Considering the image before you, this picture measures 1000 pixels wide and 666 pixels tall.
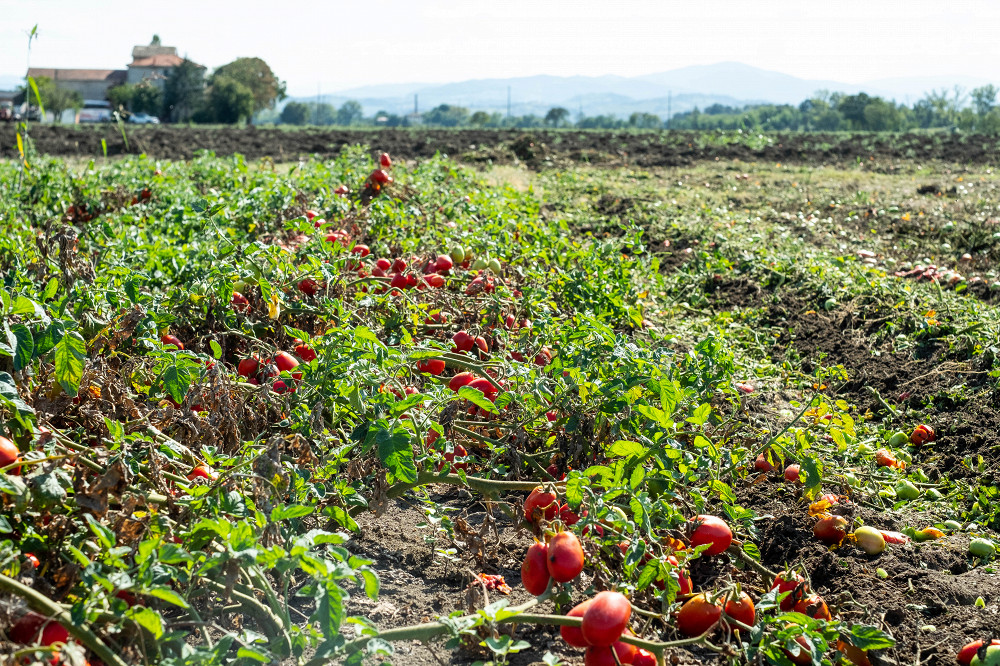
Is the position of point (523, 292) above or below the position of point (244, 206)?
below

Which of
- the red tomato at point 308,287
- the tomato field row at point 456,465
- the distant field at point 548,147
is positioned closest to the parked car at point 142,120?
the distant field at point 548,147

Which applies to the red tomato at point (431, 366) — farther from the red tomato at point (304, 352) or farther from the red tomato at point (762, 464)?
the red tomato at point (762, 464)

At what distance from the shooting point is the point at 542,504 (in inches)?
95.1

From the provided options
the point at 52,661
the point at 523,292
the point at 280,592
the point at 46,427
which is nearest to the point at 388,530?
the point at 280,592

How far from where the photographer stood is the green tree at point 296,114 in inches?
4063

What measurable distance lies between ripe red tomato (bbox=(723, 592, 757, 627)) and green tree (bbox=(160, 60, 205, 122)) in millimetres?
58510

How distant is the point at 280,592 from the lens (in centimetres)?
236

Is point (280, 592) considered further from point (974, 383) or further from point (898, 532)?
point (974, 383)

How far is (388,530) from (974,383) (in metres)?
3.60

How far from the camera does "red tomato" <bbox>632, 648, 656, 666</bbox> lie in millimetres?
1925

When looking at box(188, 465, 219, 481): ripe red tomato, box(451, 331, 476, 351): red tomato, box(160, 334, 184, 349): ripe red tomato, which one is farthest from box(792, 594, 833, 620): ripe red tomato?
box(160, 334, 184, 349): ripe red tomato

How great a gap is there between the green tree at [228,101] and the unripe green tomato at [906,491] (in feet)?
173

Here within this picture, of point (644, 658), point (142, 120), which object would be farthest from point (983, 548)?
point (142, 120)

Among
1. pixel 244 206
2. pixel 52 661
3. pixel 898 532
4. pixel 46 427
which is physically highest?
pixel 244 206
